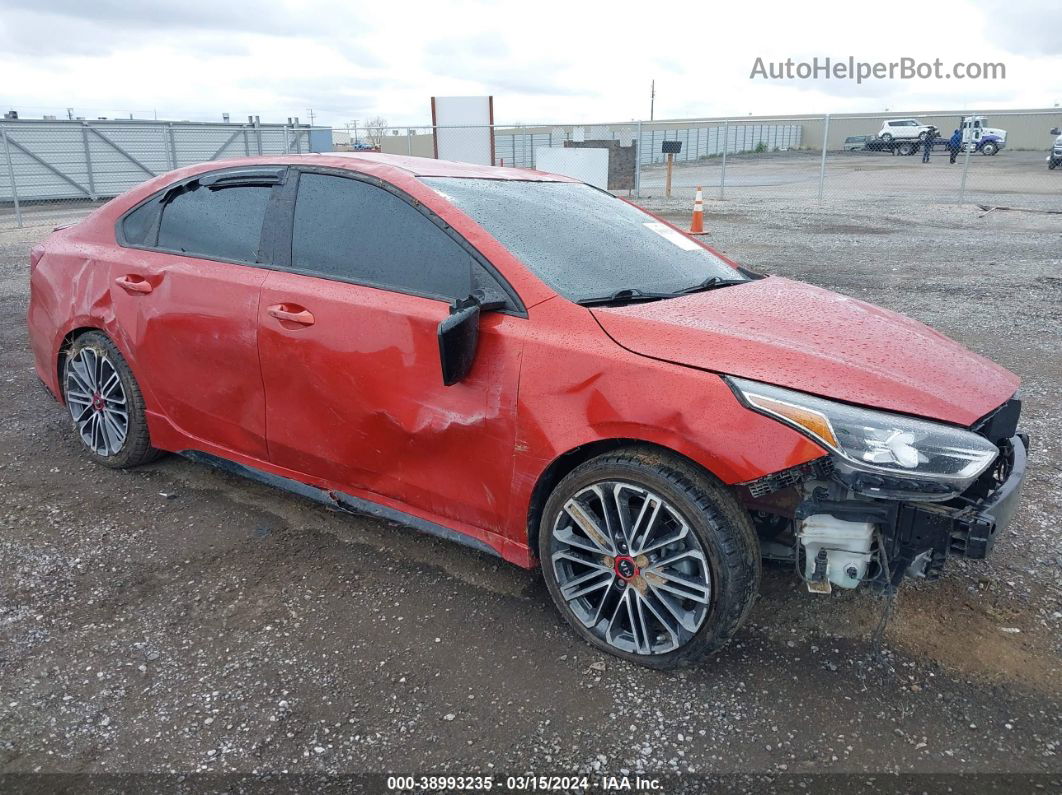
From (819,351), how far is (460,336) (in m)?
1.18

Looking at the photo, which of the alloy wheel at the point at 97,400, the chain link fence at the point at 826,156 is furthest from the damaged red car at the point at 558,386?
the chain link fence at the point at 826,156

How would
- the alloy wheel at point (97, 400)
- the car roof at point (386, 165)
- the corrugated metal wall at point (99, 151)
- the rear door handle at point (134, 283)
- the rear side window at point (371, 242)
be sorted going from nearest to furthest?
the rear side window at point (371, 242) < the car roof at point (386, 165) < the rear door handle at point (134, 283) < the alloy wheel at point (97, 400) < the corrugated metal wall at point (99, 151)

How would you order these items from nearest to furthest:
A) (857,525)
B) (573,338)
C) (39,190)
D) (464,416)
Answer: (857,525)
(573,338)
(464,416)
(39,190)

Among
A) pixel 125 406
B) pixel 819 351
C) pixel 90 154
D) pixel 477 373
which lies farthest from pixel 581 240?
pixel 90 154

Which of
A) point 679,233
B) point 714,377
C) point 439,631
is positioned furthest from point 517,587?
point 679,233

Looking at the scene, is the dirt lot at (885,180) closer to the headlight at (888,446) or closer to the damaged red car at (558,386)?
the damaged red car at (558,386)

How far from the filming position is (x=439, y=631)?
296cm

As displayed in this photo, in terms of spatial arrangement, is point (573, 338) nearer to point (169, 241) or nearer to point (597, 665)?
point (597, 665)

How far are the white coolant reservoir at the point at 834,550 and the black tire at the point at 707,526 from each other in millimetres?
162

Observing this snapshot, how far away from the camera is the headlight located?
91.0 inches

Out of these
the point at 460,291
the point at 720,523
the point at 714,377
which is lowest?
the point at 720,523

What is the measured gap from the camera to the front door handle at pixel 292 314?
3205mm

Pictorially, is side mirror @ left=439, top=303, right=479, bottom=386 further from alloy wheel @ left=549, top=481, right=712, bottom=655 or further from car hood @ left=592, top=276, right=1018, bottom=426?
alloy wheel @ left=549, top=481, right=712, bottom=655

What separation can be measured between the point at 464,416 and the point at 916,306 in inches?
267
